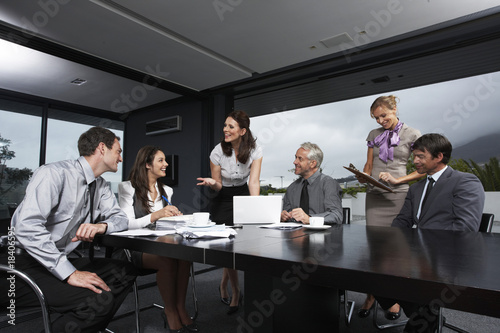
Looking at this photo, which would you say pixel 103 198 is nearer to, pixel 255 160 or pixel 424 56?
pixel 255 160

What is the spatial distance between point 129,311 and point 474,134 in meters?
5.64

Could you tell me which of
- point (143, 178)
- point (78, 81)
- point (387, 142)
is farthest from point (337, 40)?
point (78, 81)

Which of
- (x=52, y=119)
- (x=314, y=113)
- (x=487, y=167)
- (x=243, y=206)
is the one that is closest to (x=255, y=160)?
(x=243, y=206)

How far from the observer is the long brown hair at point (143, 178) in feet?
8.38

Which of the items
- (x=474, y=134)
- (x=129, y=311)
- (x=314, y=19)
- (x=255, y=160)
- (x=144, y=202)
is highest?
(x=314, y=19)

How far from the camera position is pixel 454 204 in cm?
188

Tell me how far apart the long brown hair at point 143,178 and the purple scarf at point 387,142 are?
75.4 inches

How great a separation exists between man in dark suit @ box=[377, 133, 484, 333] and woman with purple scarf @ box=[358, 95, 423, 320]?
394mm

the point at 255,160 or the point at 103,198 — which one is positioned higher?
the point at 255,160

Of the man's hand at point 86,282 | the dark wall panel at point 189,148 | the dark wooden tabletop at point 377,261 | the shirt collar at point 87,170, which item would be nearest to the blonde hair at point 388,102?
the dark wooden tabletop at point 377,261

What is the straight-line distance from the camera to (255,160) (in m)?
2.73

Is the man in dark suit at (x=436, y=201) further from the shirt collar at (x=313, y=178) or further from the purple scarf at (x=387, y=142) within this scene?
the shirt collar at (x=313, y=178)

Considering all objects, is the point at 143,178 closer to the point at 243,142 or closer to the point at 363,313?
the point at 243,142

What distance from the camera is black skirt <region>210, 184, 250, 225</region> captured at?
2746 millimetres
